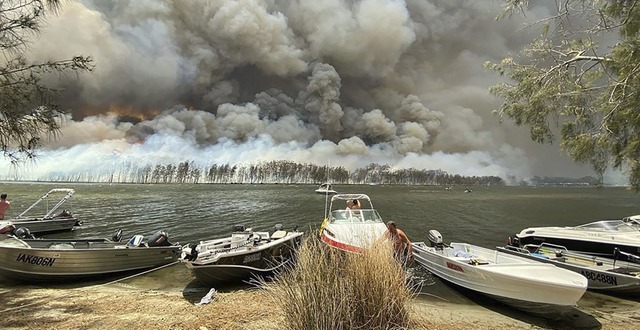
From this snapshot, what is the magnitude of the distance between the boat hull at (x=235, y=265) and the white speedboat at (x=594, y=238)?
1130cm

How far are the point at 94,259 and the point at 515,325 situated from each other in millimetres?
13026

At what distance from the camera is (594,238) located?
12711 mm

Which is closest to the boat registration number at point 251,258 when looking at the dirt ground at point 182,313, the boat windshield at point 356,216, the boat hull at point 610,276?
the dirt ground at point 182,313

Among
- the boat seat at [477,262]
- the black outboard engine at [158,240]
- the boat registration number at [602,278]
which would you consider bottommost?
the black outboard engine at [158,240]

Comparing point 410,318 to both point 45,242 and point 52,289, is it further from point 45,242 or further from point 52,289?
point 45,242

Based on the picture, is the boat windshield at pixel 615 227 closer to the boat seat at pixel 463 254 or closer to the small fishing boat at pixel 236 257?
the boat seat at pixel 463 254

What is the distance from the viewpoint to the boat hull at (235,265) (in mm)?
9938

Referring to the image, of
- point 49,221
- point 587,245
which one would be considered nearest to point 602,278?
point 587,245

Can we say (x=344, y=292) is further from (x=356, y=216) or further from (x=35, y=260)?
(x=35, y=260)

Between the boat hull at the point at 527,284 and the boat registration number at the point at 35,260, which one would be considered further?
the boat registration number at the point at 35,260

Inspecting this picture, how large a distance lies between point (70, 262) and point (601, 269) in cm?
1759

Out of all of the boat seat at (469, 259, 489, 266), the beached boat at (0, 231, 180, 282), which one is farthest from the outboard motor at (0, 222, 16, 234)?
the boat seat at (469, 259, 489, 266)

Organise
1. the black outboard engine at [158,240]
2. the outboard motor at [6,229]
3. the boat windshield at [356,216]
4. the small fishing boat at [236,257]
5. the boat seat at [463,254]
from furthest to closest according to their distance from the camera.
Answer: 1. the outboard motor at [6,229]
2. the black outboard engine at [158,240]
3. the boat windshield at [356,216]
4. the boat seat at [463,254]
5. the small fishing boat at [236,257]

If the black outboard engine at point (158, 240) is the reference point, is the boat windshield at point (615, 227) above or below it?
above
